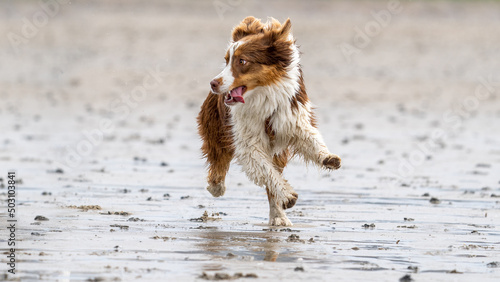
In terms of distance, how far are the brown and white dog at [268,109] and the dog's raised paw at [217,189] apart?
68 cm

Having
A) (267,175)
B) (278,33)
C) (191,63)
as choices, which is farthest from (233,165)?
(191,63)

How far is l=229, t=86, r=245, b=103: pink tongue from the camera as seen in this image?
7.73m

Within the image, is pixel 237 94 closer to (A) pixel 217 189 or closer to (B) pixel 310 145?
(B) pixel 310 145

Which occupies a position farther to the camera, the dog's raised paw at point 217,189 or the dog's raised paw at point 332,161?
the dog's raised paw at point 217,189

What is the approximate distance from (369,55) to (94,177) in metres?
15.8

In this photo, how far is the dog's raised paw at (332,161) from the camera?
782 centimetres

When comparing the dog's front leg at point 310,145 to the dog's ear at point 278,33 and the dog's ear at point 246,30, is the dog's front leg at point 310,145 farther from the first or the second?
the dog's ear at point 246,30

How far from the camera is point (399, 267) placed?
20.8ft

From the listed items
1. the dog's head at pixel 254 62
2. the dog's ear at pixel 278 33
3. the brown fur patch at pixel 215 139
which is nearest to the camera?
the dog's head at pixel 254 62

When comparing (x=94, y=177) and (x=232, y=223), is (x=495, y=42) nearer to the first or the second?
(x=94, y=177)

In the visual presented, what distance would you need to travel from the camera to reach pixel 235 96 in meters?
7.74

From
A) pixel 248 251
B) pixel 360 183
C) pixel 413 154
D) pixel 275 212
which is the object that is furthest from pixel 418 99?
pixel 248 251

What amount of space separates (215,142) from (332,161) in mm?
1438

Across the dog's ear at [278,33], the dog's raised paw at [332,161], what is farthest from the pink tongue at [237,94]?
the dog's raised paw at [332,161]
